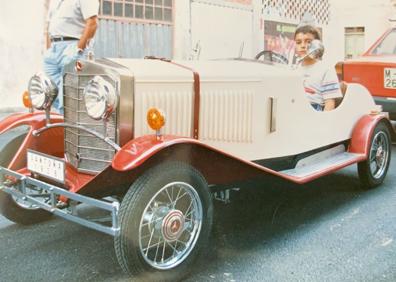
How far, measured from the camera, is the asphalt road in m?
2.82

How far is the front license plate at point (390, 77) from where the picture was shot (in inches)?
257

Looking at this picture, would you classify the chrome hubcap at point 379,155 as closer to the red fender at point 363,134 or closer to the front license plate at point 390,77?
the red fender at point 363,134

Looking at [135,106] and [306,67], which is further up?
[306,67]

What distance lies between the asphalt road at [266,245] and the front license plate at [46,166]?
0.53 m

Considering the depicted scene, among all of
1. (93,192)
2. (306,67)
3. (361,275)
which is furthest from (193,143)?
(306,67)

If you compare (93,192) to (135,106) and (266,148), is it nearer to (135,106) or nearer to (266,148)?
(135,106)

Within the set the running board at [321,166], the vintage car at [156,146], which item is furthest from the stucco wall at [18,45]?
the running board at [321,166]

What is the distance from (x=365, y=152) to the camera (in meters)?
4.28

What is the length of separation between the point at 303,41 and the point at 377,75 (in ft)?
8.76

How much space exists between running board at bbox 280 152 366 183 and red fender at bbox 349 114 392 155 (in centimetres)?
7

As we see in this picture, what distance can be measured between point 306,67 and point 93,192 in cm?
244

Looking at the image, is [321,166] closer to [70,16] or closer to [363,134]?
[363,134]

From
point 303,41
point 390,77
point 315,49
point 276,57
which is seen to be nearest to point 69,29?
point 276,57

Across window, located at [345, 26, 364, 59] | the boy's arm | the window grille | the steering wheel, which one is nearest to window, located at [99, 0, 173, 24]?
the window grille
